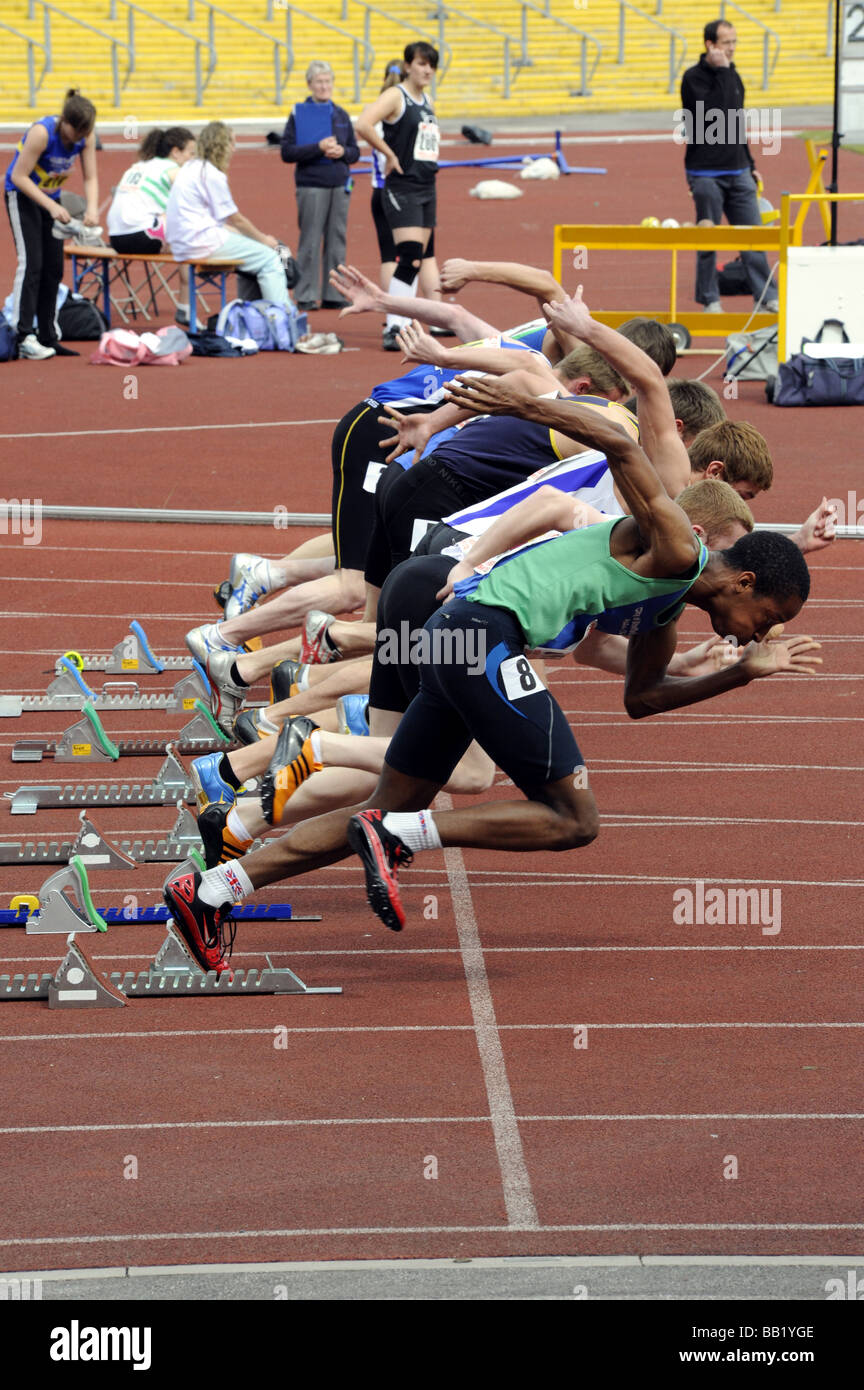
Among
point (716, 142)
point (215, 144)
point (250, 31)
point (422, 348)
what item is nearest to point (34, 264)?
point (215, 144)

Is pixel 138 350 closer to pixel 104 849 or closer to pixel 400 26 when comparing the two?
pixel 104 849

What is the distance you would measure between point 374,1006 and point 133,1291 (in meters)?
1.65

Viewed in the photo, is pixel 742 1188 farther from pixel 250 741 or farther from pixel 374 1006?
pixel 250 741

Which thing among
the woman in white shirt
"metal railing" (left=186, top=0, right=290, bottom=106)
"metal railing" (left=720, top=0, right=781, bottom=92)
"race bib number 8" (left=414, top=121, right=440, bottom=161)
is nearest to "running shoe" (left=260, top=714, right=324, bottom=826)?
"race bib number 8" (left=414, top=121, right=440, bottom=161)

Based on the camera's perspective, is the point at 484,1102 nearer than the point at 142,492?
Yes

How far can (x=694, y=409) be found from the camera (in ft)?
21.1

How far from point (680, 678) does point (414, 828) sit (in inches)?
39.9

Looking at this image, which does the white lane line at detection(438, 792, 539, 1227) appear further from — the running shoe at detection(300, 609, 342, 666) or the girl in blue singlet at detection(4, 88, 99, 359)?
the girl in blue singlet at detection(4, 88, 99, 359)

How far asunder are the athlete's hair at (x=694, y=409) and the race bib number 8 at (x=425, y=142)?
10.3m

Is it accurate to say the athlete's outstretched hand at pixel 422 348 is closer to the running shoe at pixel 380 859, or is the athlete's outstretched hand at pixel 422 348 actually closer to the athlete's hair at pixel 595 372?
the athlete's hair at pixel 595 372
